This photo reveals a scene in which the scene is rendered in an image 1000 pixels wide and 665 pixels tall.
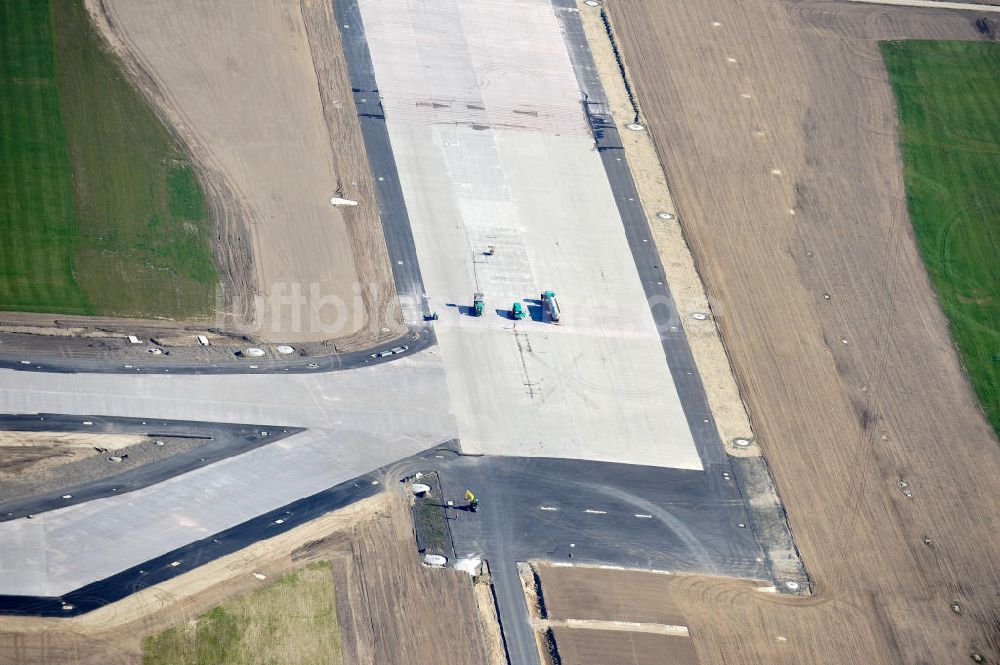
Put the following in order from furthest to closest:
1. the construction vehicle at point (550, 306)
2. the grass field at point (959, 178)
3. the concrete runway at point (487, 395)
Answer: the grass field at point (959, 178)
the construction vehicle at point (550, 306)
the concrete runway at point (487, 395)

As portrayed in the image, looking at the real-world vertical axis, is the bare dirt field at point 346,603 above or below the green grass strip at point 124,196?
below

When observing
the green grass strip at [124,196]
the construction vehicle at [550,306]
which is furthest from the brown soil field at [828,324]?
the green grass strip at [124,196]

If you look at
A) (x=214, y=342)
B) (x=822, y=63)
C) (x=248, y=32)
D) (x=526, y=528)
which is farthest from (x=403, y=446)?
(x=822, y=63)

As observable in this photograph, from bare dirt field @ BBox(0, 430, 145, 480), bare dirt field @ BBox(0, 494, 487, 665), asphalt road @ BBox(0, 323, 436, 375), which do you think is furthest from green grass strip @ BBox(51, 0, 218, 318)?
bare dirt field @ BBox(0, 494, 487, 665)

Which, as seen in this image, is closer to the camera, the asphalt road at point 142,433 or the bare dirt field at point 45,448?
the asphalt road at point 142,433

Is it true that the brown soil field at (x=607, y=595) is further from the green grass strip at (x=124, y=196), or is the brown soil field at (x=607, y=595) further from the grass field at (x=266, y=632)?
the green grass strip at (x=124, y=196)

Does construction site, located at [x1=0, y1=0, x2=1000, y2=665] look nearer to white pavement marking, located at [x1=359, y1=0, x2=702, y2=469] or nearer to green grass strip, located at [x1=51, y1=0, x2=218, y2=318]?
white pavement marking, located at [x1=359, y1=0, x2=702, y2=469]
